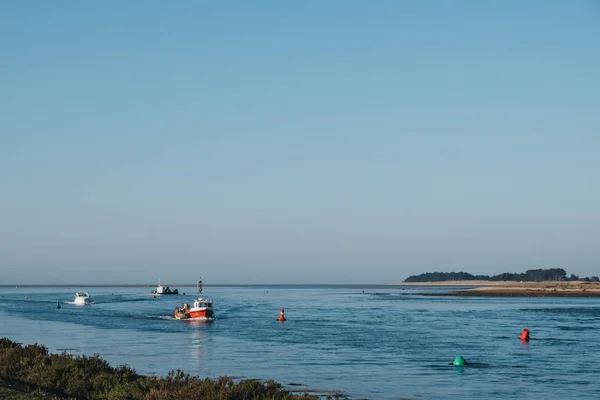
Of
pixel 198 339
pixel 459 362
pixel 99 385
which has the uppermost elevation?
pixel 99 385

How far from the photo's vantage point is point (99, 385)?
980 inches

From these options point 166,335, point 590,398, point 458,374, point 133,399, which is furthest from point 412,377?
point 166,335

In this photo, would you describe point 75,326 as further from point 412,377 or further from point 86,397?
point 86,397

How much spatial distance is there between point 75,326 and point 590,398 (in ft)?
178

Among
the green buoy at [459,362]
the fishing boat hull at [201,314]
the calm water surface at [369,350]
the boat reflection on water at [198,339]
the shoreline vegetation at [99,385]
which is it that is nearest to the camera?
the shoreline vegetation at [99,385]

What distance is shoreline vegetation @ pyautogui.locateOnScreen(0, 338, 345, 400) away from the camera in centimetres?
2200

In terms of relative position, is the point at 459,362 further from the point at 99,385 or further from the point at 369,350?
the point at 99,385

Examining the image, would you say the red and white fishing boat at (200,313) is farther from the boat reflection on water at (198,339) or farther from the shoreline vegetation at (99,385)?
the shoreline vegetation at (99,385)

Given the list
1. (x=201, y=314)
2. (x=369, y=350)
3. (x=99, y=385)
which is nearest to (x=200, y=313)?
(x=201, y=314)

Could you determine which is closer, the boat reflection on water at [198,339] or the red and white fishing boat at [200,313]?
the boat reflection on water at [198,339]

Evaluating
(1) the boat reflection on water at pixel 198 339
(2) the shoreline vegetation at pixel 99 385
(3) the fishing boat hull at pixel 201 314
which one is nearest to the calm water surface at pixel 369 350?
(1) the boat reflection on water at pixel 198 339

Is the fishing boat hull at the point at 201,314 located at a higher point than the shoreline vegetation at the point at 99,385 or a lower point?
lower

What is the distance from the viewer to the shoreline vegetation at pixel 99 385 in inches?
866

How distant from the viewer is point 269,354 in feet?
151
